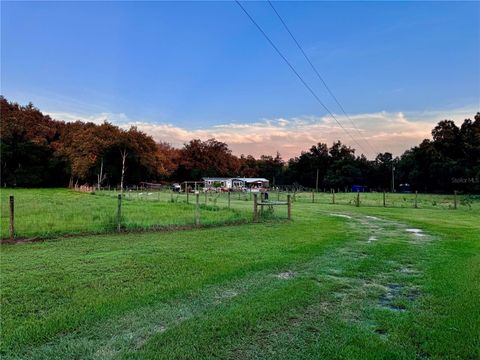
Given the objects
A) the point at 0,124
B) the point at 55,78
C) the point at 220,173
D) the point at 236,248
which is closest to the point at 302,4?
the point at 236,248

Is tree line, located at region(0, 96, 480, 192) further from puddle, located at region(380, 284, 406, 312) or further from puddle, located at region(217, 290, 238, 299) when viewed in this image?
puddle, located at region(217, 290, 238, 299)

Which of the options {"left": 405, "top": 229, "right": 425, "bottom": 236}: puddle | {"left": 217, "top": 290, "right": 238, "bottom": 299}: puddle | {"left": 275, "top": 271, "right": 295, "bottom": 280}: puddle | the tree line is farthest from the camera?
the tree line

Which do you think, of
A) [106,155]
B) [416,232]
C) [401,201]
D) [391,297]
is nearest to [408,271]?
[391,297]

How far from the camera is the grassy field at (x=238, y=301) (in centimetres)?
337

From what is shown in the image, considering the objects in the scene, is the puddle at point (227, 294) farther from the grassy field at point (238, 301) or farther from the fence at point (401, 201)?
the fence at point (401, 201)

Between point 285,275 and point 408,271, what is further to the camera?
point 408,271

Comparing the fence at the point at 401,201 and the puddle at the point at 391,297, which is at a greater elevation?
the fence at the point at 401,201

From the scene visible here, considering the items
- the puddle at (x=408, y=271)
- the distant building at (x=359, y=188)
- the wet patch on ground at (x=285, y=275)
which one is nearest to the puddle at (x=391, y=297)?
the puddle at (x=408, y=271)

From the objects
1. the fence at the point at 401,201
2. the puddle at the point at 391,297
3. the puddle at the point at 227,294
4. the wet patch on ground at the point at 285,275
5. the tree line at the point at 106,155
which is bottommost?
the puddle at the point at 227,294

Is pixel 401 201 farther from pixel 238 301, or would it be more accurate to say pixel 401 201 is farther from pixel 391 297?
pixel 238 301

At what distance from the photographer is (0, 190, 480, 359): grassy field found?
11.0 feet

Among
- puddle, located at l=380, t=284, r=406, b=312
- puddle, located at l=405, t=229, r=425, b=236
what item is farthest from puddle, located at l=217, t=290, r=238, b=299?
puddle, located at l=405, t=229, r=425, b=236

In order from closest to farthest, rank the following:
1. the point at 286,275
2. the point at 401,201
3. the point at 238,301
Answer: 1. the point at 238,301
2. the point at 286,275
3. the point at 401,201

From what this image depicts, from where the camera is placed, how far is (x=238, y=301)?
473 cm
